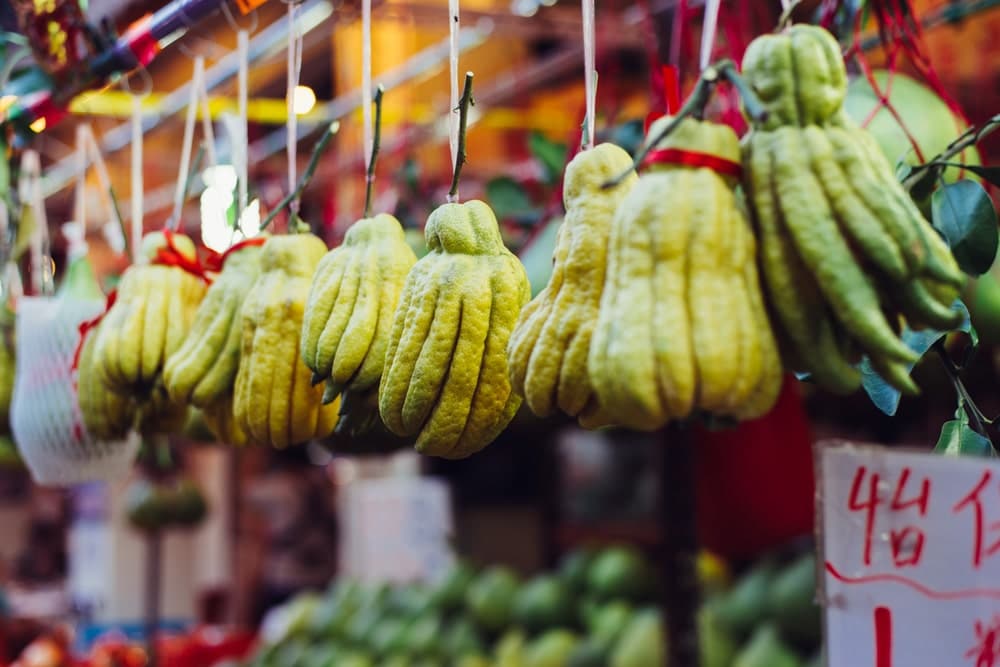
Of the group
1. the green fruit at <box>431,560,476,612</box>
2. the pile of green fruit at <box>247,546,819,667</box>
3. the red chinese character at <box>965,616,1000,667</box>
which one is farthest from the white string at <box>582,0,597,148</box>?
the green fruit at <box>431,560,476,612</box>

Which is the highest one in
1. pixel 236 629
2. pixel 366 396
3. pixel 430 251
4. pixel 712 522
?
pixel 430 251

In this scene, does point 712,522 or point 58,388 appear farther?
point 712,522

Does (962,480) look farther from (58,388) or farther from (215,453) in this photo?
(215,453)

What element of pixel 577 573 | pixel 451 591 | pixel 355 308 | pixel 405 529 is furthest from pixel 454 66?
pixel 405 529

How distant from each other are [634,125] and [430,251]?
1150 mm

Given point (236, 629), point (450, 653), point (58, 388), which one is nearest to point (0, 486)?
point (236, 629)

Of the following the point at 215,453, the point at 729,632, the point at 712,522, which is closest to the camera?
the point at 712,522

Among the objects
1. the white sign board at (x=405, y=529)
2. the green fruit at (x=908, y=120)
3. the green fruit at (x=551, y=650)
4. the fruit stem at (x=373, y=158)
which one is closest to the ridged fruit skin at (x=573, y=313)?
the fruit stem at (x=373, y=158)

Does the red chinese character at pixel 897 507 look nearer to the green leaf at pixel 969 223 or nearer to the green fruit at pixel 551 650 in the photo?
the green leaf at pixel 969 223

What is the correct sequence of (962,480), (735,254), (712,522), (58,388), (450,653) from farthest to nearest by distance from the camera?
1. (450,653)
2. (712,522)
3. (58,388)
4. (962,480)
5. (735,254)

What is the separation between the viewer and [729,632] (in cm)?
317

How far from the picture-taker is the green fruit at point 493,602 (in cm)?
393

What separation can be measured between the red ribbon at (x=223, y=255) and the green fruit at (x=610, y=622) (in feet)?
7.40

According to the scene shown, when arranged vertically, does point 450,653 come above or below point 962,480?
below
